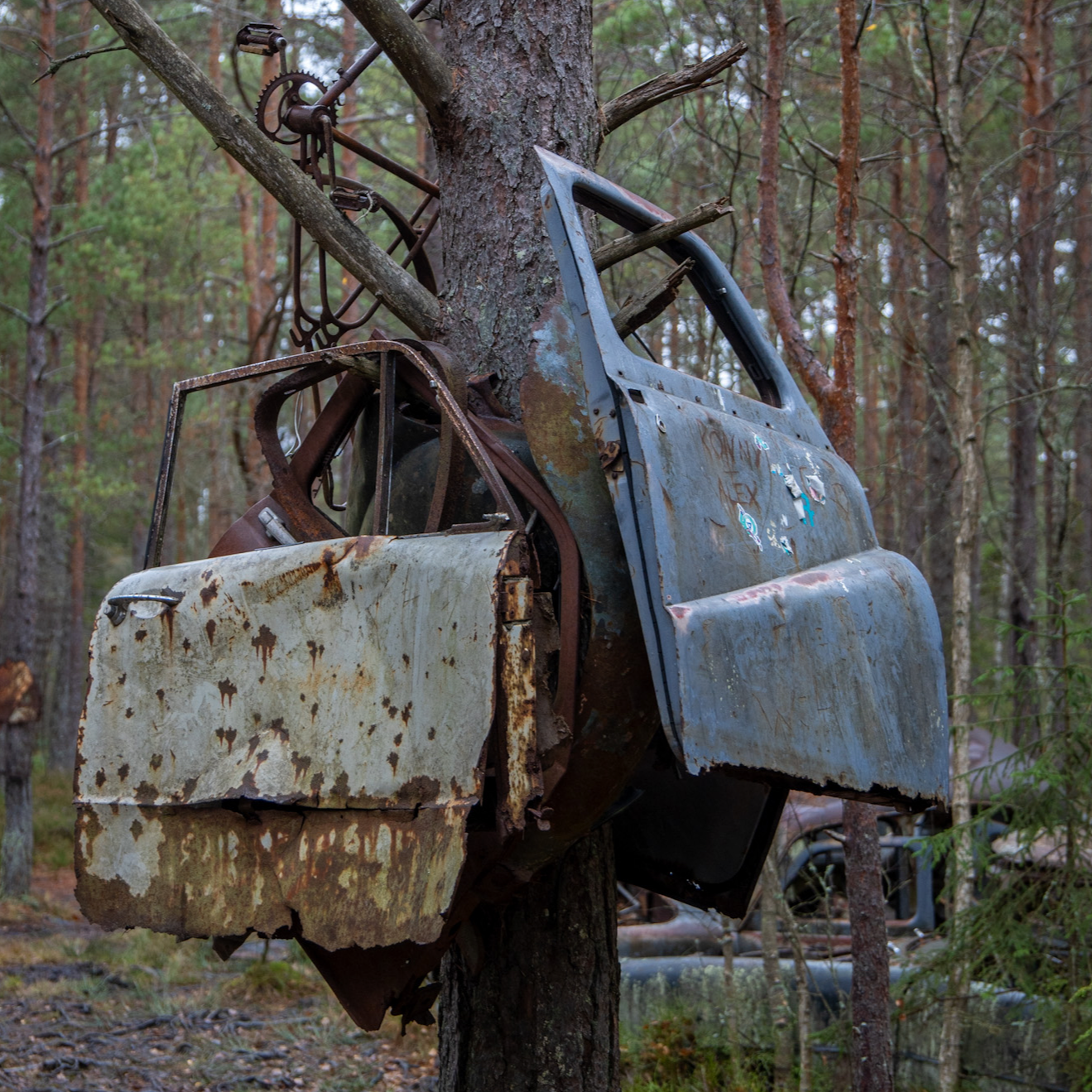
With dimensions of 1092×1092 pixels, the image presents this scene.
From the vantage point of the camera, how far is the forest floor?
5.85 m

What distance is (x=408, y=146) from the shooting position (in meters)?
21.3

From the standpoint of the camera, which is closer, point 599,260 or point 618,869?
point 599,260

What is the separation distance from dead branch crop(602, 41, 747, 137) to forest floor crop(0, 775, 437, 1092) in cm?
364

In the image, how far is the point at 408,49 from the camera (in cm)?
296

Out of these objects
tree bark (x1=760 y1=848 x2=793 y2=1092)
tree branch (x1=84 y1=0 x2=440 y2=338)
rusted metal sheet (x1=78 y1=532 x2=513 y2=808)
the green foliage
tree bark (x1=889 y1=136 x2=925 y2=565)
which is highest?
tree bark (x1=889 y1=136 x2=925 y2=565)

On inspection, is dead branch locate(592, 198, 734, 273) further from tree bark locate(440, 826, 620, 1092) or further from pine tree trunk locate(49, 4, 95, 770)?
pine tree trunk locate(49, 4, 95, 770)

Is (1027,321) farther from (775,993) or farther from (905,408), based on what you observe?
(775,993)

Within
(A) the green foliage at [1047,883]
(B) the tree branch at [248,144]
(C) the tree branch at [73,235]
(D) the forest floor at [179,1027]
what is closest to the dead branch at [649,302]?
(B) the tree branch at [248,144]

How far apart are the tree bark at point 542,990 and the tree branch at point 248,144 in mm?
1608

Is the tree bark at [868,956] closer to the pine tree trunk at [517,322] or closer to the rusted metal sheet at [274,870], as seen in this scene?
the pine tree trunk at [517,322]

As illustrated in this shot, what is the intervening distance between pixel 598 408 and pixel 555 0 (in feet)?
5.24

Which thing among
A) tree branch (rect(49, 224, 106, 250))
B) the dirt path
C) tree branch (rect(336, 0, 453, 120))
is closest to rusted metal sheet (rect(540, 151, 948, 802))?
tree branch (rect(336, 0, 453, 120))

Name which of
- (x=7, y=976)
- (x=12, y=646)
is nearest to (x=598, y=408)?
(x=7, y=976)

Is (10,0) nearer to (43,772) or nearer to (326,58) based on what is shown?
(326,58)
